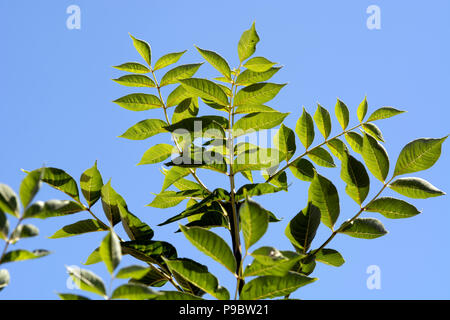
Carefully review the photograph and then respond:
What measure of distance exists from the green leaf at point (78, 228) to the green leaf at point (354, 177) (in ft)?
2.90

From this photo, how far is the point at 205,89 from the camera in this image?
5.04 ft

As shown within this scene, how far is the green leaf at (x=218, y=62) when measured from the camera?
161 centimetres

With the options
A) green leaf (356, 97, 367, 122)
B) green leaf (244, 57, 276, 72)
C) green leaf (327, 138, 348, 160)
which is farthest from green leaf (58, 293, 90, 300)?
green leaf (356, 97, 367, 122)

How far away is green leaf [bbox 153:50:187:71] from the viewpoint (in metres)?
1.92

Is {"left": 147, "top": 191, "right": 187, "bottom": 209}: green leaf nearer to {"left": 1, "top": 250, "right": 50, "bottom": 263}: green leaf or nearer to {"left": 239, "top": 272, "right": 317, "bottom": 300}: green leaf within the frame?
{"left": 239, "top": 272, "right": 317, "bottom": 300}: green leaf

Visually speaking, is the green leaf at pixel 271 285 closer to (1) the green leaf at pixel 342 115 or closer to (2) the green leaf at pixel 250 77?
(2) the green leaf at pixel 250 77

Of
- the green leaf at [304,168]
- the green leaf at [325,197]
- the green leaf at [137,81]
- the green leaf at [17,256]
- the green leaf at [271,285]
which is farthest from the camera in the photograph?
the green leaf at [137,81]

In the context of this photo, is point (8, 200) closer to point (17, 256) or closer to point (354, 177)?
point (17, 256)

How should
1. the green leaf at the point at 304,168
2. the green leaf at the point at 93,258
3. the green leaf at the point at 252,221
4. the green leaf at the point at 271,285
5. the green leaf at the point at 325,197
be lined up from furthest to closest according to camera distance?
the green leaf at the point at 304,168
the green leaf at the point at 93,258
the green leaf at the point at 325,197
the green leaf at the point at 271,285
the green leaf at the point at 252,221

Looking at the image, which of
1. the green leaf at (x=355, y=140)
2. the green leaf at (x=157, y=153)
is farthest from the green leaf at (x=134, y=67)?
the green leaf at (x=355, y=140)

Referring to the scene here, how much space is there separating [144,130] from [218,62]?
41cm

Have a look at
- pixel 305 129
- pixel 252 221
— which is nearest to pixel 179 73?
pixel 305 129

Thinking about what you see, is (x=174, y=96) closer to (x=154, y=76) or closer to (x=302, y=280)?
(x=154, y=76)
